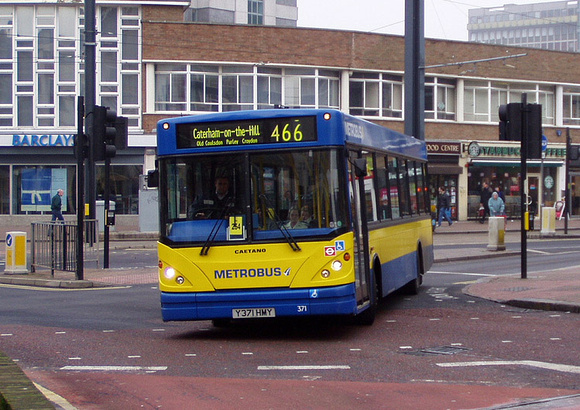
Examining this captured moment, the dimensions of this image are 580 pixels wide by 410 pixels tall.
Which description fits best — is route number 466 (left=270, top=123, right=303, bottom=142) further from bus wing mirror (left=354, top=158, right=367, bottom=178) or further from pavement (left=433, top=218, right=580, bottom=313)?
pavement (left=433, top=218, right=580, bottom=313)

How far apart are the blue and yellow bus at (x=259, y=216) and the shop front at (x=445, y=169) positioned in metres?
34.6

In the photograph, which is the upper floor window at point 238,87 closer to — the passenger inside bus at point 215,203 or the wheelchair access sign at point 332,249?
the passenger inside bus at point 215,203

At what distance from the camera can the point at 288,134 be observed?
10.6 meters

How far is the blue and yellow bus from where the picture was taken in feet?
34.1

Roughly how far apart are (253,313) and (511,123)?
311 inches

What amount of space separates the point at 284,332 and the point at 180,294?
1.54m

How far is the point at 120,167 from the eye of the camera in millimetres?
40844

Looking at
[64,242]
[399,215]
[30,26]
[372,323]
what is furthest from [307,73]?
[372,323]

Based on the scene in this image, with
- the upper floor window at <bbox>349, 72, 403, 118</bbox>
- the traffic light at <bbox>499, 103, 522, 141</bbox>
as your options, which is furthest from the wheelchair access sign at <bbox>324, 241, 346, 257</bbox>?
the upper floor window at <bbox>349, 72, 403, 118</bbox>

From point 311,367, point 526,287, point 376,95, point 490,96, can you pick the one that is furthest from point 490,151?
point 311,367

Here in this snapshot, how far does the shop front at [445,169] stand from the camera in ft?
148

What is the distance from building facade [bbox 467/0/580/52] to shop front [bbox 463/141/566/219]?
135 m

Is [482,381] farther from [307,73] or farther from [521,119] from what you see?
[307,73]

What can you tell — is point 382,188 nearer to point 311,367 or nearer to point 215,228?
point 215,228
